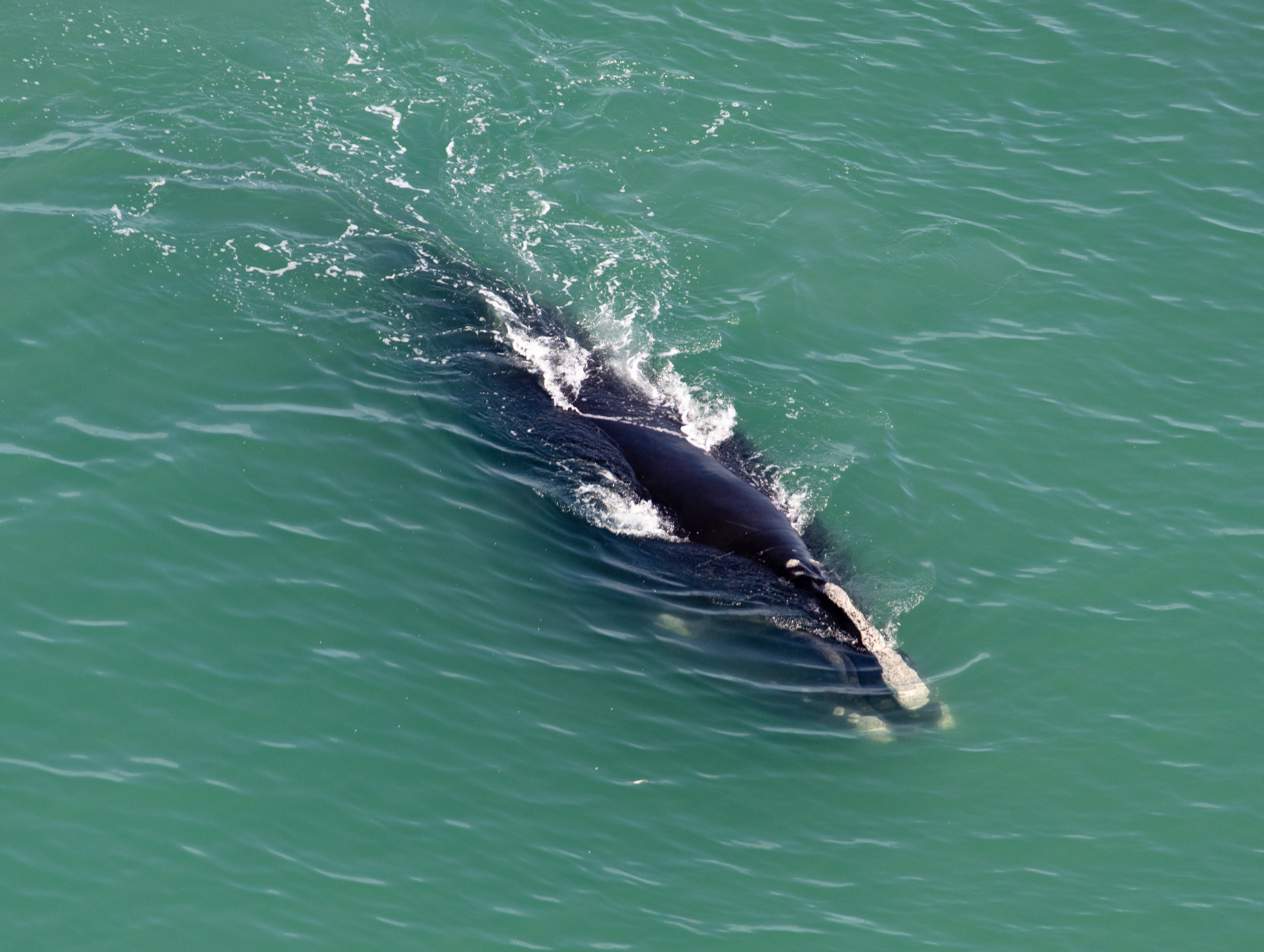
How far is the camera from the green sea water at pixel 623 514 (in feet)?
31.3

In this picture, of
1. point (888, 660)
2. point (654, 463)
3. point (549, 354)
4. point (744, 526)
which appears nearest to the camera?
point (888, 660)

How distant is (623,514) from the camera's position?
12883mm

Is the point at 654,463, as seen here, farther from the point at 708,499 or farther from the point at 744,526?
the point at 744,526

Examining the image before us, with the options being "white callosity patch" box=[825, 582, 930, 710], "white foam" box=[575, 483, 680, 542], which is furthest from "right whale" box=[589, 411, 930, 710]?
"white foam" box=[575, 483, 680, 542]

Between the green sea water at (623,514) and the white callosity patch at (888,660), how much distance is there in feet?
1.62

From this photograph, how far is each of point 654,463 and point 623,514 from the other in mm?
811

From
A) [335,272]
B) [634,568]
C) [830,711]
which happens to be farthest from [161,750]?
[335,272]

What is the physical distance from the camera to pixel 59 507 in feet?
37.8

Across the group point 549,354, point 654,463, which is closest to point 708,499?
point 654,463

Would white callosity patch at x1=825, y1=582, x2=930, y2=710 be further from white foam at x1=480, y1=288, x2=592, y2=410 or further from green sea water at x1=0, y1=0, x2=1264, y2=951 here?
white foam at x1=480, y1=288, x2=592, y2=410

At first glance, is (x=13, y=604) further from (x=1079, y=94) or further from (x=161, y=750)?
(x=1079, y=94)

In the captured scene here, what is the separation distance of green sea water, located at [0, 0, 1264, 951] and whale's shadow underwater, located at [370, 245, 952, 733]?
Result: 0.34m

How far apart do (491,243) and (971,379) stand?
703 cm

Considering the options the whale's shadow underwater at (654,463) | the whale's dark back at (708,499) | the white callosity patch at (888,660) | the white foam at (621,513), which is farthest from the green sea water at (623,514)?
the whale's dark back at (708,499)
